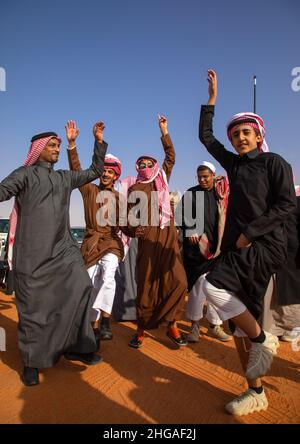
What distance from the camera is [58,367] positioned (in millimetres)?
3420

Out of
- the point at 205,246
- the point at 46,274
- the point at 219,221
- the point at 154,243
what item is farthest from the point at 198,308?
the point at 46,274

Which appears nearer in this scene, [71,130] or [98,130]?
[98,130]

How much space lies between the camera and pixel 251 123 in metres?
2.57

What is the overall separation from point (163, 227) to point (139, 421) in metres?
2.34

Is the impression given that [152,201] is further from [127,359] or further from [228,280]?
[228,280]

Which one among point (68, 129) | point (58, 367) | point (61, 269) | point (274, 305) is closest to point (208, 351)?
point (274, 305)

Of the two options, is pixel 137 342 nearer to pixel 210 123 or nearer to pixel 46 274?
pixel 46 274

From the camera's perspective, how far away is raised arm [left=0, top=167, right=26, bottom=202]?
10.0ft

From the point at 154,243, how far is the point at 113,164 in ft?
4.46

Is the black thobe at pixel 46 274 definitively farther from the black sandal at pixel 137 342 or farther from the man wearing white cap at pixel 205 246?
the man wearing white cap at pixel 205 246

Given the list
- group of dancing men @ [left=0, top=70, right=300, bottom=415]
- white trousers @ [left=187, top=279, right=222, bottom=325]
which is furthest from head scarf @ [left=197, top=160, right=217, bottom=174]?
white trousers @ [left=187, top=279, right=222, bottom=325]

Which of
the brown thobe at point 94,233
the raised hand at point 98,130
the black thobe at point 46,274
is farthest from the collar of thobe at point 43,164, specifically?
the brown thobe at point 94,233

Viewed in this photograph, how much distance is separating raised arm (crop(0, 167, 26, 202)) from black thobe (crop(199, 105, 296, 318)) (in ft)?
6.42

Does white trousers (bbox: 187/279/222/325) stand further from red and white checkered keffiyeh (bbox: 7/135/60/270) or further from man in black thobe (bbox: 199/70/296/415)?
red and white checkered keffiyeh (bbox: 7/135/60/270)
